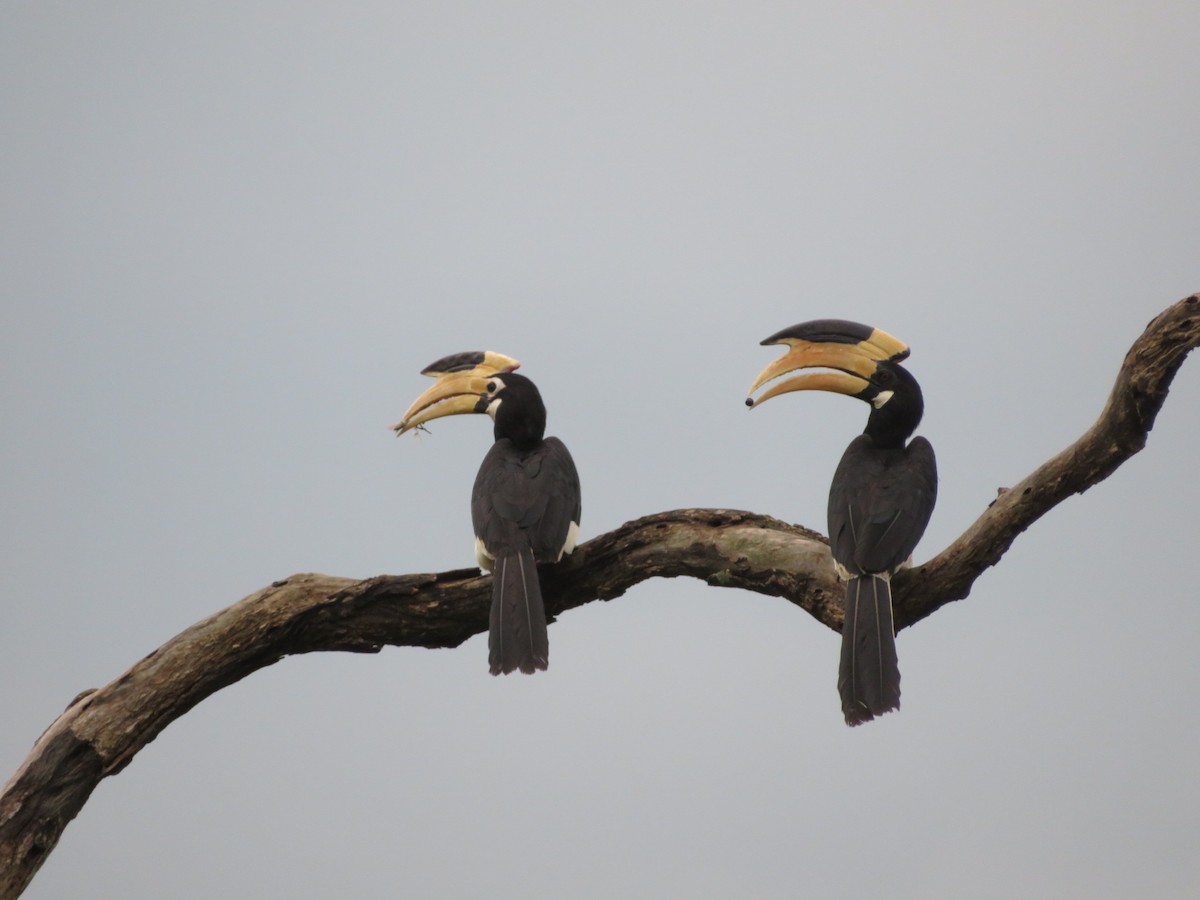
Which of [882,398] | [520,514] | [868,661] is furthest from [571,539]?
[882,398]

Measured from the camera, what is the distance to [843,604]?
5.96 metres

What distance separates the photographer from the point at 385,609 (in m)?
6.41

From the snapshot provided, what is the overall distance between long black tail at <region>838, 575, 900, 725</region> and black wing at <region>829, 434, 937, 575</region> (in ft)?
0.58

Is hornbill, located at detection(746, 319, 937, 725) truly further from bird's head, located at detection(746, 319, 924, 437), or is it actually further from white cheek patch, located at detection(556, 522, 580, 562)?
white cheek patch, located at detection(556, 522, 580, 562)

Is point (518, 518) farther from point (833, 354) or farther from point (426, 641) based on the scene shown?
point (833, 354)

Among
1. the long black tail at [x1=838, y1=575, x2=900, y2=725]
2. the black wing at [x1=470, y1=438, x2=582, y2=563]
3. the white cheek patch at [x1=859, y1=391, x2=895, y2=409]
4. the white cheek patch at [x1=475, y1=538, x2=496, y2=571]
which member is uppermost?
the white cheek patch at [x1=859, y1=391, x2=895, y2=409]

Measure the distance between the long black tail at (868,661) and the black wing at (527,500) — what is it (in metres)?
1.45

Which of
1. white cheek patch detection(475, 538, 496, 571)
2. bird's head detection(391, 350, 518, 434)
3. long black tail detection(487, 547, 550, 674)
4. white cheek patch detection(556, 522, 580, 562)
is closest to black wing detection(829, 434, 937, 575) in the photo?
white cheek patch detection(556, 522, 580, 562)

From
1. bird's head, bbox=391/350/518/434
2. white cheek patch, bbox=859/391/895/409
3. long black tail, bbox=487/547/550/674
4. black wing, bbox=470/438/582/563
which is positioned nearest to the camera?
long black tail, bbox=487/547/550/674

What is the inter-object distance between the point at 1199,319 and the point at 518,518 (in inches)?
123

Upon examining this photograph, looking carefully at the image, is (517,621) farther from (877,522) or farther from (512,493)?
(877,522)

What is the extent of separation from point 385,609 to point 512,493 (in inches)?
33.1

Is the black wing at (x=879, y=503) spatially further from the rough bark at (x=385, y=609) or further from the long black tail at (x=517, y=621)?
the long black tail at (x=517, y=621)

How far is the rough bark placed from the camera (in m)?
5.95
